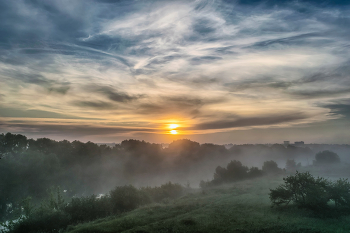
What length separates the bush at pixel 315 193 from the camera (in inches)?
1425

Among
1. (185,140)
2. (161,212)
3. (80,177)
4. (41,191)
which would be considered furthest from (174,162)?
(161,212)

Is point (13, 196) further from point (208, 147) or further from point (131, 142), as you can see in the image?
point (208, 147)

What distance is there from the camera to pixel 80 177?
3211 inches

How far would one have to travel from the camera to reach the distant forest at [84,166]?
60819 millimetres

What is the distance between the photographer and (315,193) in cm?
3703

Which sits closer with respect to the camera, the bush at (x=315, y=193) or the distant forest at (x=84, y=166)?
the bush at (x=315, y=193)

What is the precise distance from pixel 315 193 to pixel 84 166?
86.9 m

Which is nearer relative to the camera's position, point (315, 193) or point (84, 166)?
point (315, 193)

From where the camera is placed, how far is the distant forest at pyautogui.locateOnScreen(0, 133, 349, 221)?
60.8 metres

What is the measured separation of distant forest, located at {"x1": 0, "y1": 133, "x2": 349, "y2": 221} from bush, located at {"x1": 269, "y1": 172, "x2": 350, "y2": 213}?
6889cm

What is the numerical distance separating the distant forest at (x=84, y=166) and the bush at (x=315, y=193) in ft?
226

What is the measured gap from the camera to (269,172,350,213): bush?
119ft

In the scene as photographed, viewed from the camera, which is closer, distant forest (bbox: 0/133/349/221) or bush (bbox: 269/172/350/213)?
bush (bbox: 269/172/350/213)

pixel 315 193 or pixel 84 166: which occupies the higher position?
pixel 315 193
